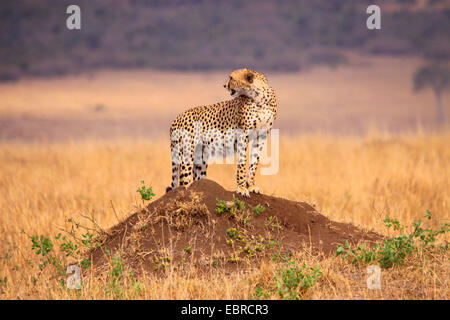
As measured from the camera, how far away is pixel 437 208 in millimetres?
10820

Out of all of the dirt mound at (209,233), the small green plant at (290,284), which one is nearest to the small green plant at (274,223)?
the dirt mound at (209,233)

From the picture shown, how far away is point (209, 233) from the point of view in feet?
20.3

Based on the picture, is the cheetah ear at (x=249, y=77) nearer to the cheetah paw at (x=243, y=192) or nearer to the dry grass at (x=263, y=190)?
the cheetah paw at (x=243, y=192)

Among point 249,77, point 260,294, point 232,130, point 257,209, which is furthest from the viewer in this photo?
point 232,130

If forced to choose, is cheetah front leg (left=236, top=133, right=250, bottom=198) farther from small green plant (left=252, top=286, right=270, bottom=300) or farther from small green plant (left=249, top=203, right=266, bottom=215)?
small green plant (left=252, top=286, right=270, bottom=300)

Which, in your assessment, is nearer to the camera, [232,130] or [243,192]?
[243,192]

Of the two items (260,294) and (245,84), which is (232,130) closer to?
(245,84)

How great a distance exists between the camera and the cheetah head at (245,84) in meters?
6.62

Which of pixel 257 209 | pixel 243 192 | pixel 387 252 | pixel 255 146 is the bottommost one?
pixel 387 252

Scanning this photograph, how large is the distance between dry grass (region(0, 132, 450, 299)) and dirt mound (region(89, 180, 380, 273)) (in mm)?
307

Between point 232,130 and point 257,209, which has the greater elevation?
point 232,130

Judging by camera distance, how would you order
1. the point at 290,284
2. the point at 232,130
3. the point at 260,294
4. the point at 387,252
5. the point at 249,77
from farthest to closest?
the point at 232,130, the point at 249,77, the point at 387,252, the point at 290,284, the point at 260,294

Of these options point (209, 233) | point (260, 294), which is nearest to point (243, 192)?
point (209, 233)

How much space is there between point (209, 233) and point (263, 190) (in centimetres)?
363
